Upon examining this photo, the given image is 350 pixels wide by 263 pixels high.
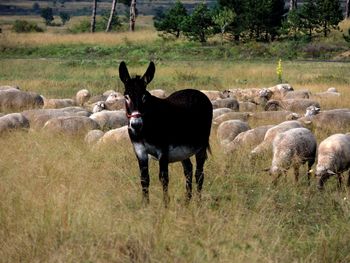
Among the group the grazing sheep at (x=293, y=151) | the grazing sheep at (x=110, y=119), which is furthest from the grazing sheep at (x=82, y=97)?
the grazing sheep at (x=293, y=151)

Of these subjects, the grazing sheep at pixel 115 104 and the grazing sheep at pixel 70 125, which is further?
the grazing sheep at pixel 115 104

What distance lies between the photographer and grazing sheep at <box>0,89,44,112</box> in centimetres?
1755

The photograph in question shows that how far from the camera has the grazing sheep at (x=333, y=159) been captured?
9172mm

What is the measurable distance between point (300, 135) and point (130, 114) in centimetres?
374

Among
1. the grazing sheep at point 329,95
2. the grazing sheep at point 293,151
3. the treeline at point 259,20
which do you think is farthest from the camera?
the treeline at point 259,20

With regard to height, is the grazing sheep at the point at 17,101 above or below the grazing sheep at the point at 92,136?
below

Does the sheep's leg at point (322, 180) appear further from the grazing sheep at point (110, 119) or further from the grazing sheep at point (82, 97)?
the grazing sheep at point (82, 97)

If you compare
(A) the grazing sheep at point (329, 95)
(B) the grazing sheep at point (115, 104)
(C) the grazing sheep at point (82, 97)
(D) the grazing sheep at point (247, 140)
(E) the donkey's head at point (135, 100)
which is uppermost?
(E) the donkey's head at point (135, 100)

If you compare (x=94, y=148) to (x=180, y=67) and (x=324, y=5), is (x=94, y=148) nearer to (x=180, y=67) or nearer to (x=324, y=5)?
(x=180, y=67)

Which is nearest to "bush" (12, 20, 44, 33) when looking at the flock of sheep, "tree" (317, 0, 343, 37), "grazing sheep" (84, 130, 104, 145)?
"tree" (317, 0, 343, 37)

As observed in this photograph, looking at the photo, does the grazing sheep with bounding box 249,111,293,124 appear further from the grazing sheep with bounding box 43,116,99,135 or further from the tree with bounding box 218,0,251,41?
the tree with bounding box 218,0,251,41

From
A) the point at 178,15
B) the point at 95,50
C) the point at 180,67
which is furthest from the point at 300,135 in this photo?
the point at 178,15

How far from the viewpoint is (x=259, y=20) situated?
43.5 metres

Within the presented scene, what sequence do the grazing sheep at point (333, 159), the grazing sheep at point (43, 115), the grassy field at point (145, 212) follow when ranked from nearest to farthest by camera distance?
the grassy field at point (145, 212)
the grazing sheep at point (333, 159)
the grazing sheep at point (43, 115)
